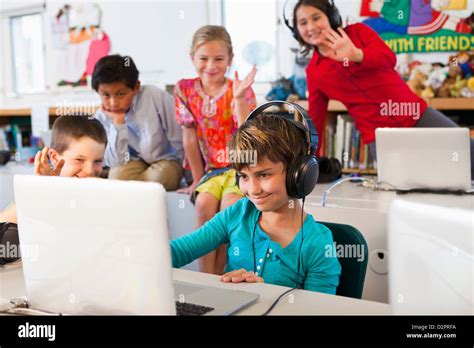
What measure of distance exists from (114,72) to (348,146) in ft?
4.68

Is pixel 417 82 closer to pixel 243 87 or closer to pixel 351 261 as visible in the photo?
pixel 243 87

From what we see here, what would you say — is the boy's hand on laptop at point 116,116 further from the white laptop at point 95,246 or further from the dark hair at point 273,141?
the white laptop at point 95,246

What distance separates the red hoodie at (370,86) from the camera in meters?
2.54

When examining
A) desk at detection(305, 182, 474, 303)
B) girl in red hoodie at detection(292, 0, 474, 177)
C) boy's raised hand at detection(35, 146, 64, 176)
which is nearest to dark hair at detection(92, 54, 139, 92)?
girl in red hoodie at detection(292, 0, 474, 177)

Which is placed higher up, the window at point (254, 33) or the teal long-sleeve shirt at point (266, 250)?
the window at point (254, 33)

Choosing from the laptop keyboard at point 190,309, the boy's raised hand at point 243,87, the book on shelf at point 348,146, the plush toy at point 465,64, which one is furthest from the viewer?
the book on shelf at point 348,146

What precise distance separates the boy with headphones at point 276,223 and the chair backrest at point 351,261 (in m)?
0.03

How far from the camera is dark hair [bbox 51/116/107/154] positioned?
1563 mm

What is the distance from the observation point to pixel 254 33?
390cm

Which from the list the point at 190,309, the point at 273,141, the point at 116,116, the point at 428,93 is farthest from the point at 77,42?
the point at 190,309

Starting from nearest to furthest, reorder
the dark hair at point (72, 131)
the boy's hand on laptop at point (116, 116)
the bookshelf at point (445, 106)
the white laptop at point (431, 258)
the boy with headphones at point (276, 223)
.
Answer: the white laptop at point (431, 258) < the boy with headphones at point (276, 223) < the dark hair at point (72, 131) < the boy's hand on laptop at point (116, 116) < the bookshelf at point (445, 106)

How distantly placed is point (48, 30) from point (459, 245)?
4.68 m

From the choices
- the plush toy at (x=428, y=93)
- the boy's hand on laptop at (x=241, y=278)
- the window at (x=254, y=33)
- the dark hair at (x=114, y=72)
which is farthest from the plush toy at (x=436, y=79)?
the boy's hand on laptop at (x=241, y=278)
